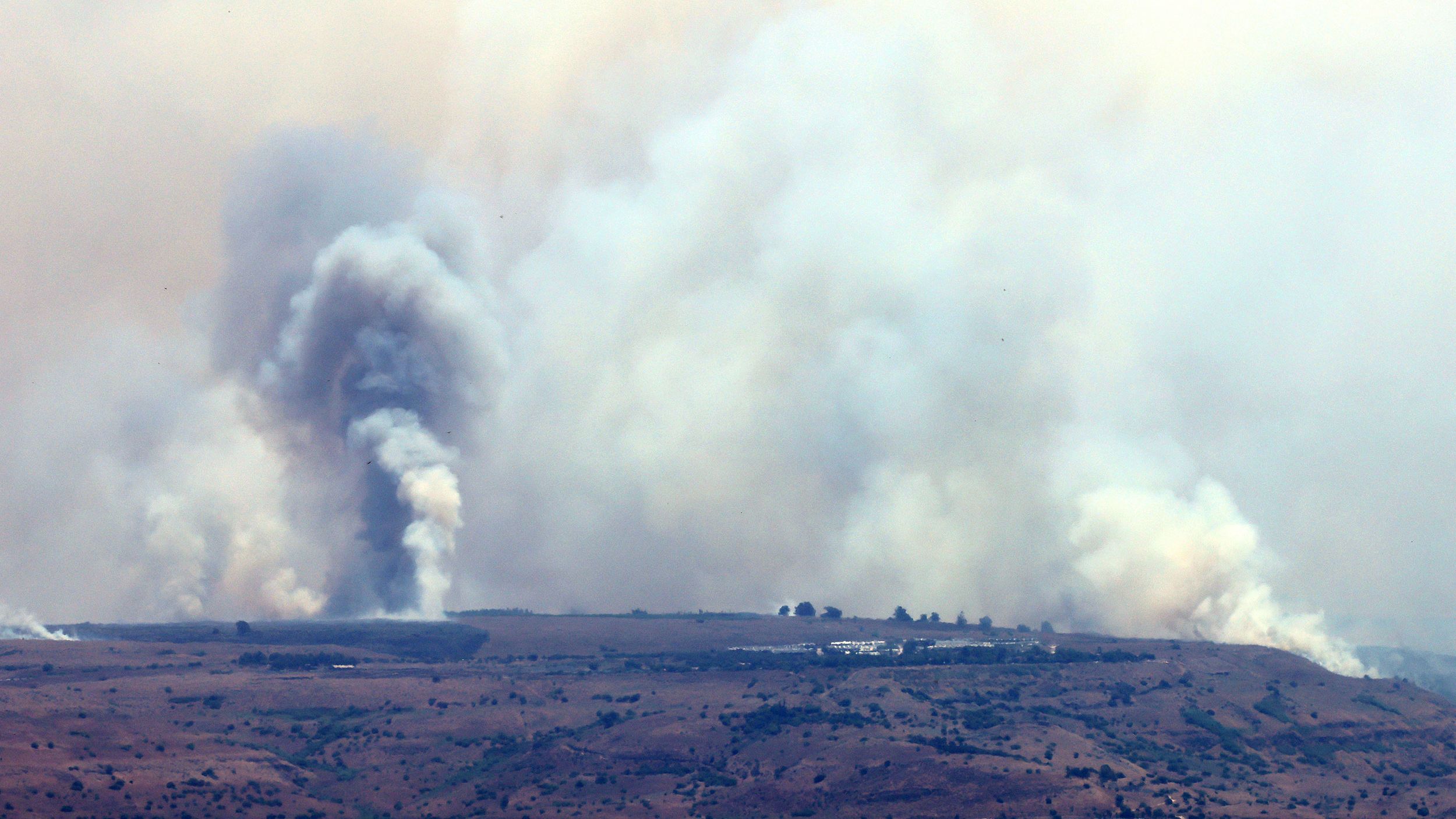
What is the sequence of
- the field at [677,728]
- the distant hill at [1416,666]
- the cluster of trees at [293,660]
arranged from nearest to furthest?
the field at [677,728]
the cluster of trees at [293,660]
the distant hill at [1416,666]

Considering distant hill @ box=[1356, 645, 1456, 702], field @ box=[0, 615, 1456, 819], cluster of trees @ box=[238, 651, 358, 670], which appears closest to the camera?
field @ box=[0, 615, 1456, 819]

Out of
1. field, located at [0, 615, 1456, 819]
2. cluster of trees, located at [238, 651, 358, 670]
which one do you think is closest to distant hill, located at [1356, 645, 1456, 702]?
field, located at [0, 615, 1456, 819]

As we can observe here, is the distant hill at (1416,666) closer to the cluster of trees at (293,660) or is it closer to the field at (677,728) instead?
the field at (677,728)

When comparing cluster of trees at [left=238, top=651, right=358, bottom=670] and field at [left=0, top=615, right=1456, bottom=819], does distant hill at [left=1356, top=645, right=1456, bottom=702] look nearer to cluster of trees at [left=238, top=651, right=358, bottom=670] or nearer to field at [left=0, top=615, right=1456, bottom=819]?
field at [left=0, top=615, right=1456, bottom=819]

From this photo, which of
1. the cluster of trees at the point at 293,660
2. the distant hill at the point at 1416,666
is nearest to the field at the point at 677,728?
the cluster of trees at the point at 293,660

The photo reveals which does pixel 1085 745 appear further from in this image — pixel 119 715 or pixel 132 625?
pixel 132 625

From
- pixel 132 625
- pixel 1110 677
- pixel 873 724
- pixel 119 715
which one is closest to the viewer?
pixel 119 715

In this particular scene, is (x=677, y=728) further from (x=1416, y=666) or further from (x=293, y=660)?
(x=1416, y=666)

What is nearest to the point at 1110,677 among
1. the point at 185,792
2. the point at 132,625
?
the point at 185,792
